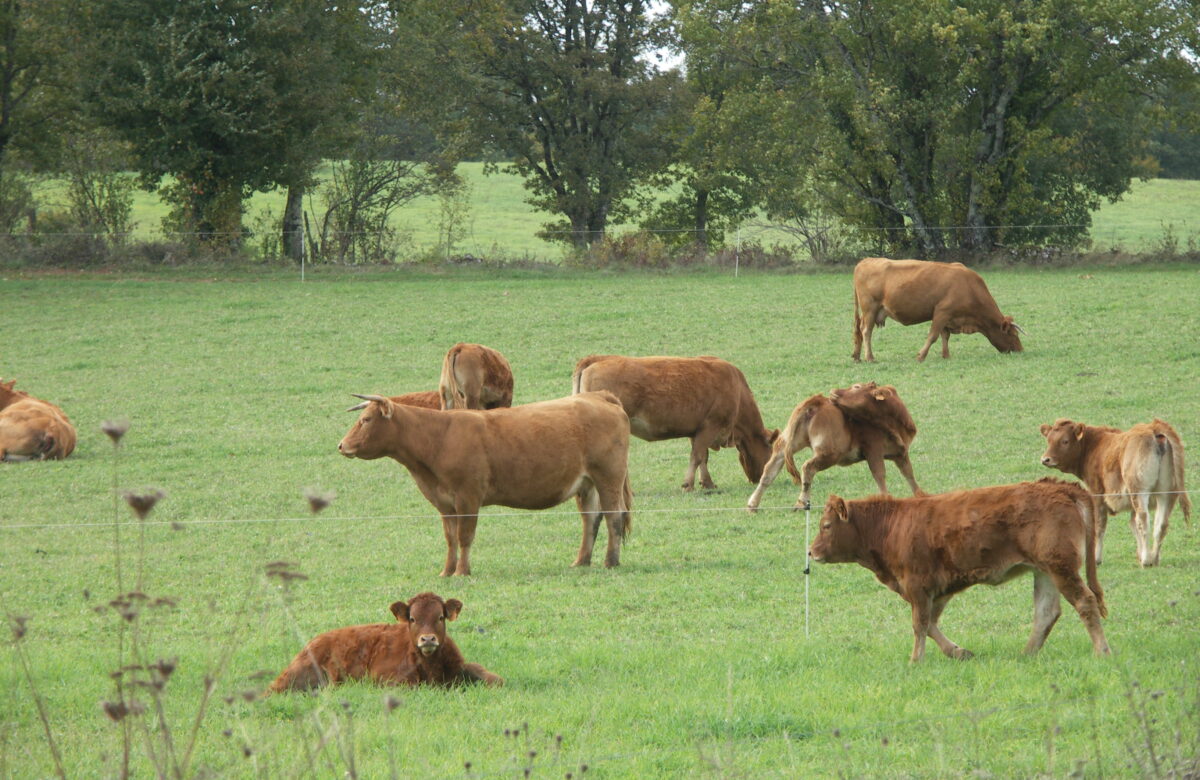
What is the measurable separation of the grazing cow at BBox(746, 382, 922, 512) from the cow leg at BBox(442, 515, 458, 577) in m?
3.54

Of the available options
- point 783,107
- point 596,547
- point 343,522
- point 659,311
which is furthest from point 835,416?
point 783,107

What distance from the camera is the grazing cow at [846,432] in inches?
585

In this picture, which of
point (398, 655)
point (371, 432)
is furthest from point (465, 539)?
point (398, 655)

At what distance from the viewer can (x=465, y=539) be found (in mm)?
12539

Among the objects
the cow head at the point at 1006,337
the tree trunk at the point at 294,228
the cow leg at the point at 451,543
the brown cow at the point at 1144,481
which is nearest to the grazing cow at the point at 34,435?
the cow leg at the point at 451,543

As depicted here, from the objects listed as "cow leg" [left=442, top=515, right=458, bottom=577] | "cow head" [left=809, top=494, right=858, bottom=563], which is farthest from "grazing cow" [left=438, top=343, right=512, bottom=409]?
"cow head" [left=809, top=494, right=858, bottom=563]

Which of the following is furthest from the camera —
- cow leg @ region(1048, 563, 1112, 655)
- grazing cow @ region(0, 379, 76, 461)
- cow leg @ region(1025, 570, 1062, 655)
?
grazing cow @ region(0, 379, 76, 461)

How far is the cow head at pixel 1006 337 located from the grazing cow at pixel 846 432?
949cm

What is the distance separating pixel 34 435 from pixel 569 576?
9979 millimetres

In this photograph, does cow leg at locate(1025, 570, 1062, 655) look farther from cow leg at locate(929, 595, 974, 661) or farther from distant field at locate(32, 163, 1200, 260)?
distant field at locate(32, 163, 1200, 260)

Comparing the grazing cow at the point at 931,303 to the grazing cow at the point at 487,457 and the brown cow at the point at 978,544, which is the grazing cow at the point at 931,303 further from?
the brown cow at the point at 978,544

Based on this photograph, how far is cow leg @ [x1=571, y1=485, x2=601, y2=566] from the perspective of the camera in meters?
12.9

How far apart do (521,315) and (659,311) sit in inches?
116

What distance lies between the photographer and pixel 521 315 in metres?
30.4
